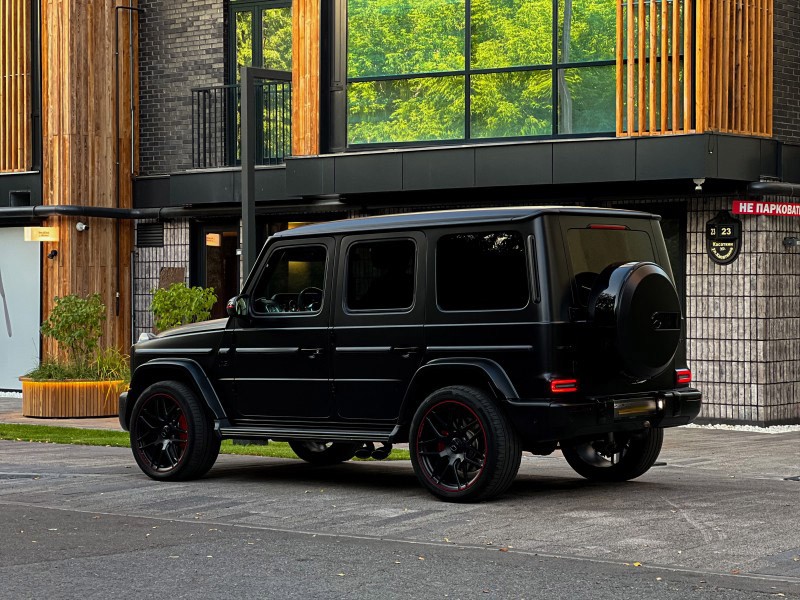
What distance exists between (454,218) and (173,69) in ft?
44.1

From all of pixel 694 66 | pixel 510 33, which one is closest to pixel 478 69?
pixel 510 33

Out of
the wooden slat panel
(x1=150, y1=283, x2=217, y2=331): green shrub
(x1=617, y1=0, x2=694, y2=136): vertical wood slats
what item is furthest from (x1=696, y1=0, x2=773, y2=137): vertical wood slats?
(x1=150, y1=283, x2=217, y2=331): green shrub

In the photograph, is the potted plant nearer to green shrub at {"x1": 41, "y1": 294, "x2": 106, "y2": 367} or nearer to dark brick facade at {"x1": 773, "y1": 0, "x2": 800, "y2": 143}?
green shrub at {"x1": 41, "y1": 294, "x2": 106, "y2": 367}

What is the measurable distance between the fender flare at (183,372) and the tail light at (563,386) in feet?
9.94

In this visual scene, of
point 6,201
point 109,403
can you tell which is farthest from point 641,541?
point 6,201

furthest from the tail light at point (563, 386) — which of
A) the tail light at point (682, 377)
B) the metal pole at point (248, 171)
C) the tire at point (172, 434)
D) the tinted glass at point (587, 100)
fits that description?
the tinted glass at point (587, 100)

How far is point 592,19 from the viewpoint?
17.8 m

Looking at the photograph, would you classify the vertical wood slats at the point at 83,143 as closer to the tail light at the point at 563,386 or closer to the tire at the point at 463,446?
the tire at the point at 463,446

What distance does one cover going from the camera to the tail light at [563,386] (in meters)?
9.62

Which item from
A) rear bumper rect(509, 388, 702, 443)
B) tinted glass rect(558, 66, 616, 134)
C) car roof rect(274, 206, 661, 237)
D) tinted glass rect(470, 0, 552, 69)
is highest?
tinted glass rect(470, 0, 552, 69)

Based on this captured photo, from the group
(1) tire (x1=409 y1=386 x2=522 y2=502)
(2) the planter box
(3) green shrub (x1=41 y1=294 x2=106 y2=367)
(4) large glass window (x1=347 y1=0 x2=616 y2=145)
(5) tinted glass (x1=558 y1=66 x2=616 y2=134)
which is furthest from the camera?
(3) green shrub (x1=41 y1=294 x2=106 y2=367)

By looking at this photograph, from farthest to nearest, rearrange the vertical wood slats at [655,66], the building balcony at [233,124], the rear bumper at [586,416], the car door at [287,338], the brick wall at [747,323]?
the building balcony at [233,124]
the brick wall at [747,323]
the vertical wood slats at [655,66]
the car door at [287,338]
the rear bumper at [586,416]

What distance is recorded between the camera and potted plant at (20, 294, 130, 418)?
61.8 feet

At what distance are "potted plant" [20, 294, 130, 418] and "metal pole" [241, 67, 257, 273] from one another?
4.49 meters
